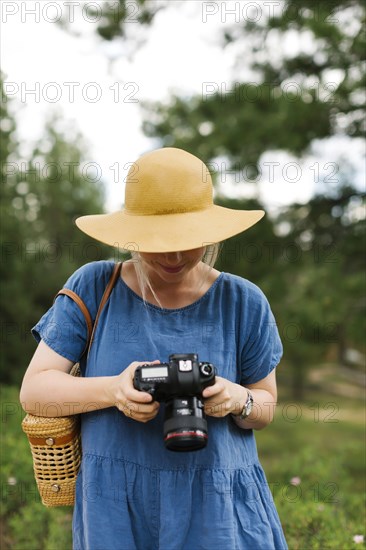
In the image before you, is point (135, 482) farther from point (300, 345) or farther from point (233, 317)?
point (300, 345)

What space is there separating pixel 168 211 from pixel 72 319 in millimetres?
335

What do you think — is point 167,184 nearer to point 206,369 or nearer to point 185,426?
point 206,369

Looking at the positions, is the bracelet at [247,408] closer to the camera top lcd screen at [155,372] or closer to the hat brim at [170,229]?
the camera top lcd screen at [155,372]

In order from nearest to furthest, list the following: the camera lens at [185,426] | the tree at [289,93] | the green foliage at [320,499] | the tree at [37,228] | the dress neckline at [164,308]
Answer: the camera lens at [185,426] → the dress neckline at [164,308] → the green foliage at [320,499] → the tree at [289,93] → the tree at [37,228]

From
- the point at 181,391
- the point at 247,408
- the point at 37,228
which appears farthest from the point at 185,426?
the point at 37,228

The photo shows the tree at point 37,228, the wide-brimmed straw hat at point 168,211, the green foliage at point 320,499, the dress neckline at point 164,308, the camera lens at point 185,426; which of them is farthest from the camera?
the tree at point 37,228

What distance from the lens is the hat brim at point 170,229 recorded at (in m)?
1.55

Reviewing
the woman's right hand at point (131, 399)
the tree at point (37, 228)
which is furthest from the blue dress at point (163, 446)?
the tree at point (37, 228)

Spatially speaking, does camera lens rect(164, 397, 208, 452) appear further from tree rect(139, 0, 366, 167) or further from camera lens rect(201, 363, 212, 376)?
tree rect(139, 0, 366, 167)

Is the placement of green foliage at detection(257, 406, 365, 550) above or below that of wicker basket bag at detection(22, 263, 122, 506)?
below

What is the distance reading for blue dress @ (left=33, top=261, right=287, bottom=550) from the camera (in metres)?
1.58

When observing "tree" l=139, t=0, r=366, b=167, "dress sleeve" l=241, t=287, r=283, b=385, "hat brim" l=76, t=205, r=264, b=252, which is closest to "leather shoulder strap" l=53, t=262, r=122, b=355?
"hat brim" l=76, t=205, r=264, b=252

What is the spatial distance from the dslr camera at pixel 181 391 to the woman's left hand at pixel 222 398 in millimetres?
17

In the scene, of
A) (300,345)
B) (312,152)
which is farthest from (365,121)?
(300,345)
